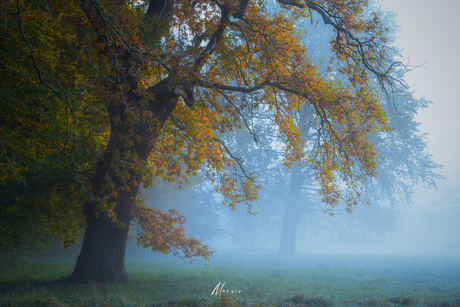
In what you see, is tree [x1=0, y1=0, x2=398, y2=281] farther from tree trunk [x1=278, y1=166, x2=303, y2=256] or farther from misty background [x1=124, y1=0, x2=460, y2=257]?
tree trunk [x1=278, y1=166, x2=303, y2=256]

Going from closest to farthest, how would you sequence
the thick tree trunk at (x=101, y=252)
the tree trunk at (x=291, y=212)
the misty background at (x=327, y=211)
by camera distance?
1. the thick tree trunk at (x=101, y=252)
2. the misty background at (x=327, y=211)
3. the tree trunk at (x=291, y=212)

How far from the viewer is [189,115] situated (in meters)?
10.5

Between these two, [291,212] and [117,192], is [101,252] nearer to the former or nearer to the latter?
[117,192]

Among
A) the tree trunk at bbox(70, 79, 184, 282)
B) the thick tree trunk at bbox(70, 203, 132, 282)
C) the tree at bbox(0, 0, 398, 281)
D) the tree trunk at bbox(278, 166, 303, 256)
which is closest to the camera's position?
the tree at bbox(0, 0, 398, 281)

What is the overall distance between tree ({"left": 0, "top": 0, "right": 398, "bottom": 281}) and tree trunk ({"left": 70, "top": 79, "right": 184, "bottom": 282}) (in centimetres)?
3

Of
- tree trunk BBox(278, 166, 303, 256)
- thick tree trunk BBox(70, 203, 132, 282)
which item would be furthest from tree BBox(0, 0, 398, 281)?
tree trunk BBox(278, 166, 303, 256)

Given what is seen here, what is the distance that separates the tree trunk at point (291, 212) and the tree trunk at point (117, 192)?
71.2 feet

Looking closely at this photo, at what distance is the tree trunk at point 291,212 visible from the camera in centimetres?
2936

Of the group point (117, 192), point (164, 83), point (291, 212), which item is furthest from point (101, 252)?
point (291, 212)

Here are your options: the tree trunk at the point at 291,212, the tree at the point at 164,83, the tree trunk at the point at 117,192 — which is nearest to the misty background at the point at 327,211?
the tree trunk at the point at 291,212

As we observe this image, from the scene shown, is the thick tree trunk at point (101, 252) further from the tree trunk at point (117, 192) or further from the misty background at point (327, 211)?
the misty background at point (327, 211)

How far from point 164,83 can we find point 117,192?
334cm

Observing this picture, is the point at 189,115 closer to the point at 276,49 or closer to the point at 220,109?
the point at 220,109

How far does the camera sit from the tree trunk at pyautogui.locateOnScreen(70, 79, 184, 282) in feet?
28.0
